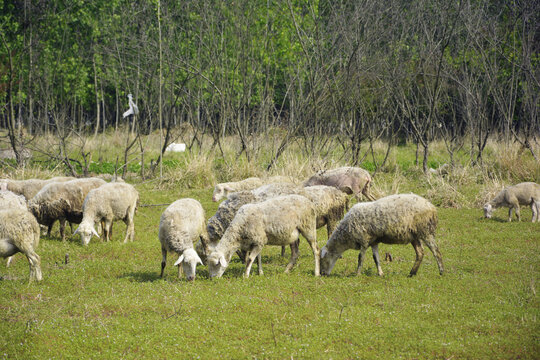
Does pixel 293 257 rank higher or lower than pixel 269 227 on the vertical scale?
lower

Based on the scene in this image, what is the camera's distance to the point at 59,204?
12.5 m

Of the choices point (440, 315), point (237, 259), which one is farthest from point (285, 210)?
point (440, 315)

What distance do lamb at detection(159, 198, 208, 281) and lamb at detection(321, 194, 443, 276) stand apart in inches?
95.9

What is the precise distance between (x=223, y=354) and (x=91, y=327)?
186 cm

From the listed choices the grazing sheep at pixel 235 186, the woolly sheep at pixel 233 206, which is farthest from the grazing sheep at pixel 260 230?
the grazing sheep at pixel 235 186

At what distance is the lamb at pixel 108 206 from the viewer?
11953mm

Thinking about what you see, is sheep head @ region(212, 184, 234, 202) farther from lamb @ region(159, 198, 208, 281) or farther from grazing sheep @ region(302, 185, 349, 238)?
lamb @ region(159, 198, 208, 281)

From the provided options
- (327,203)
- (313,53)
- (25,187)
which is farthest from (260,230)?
(313,53)

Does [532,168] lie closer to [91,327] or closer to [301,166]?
[301,166]

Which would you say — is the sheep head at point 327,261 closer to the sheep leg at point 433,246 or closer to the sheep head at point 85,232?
the sheep leg at point 433,246

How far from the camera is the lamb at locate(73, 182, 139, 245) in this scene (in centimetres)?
1195

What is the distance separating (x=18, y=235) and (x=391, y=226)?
20.4 ft

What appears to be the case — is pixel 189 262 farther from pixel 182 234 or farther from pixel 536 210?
pixel 536 210

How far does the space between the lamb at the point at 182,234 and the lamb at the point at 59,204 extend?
3.72 m
